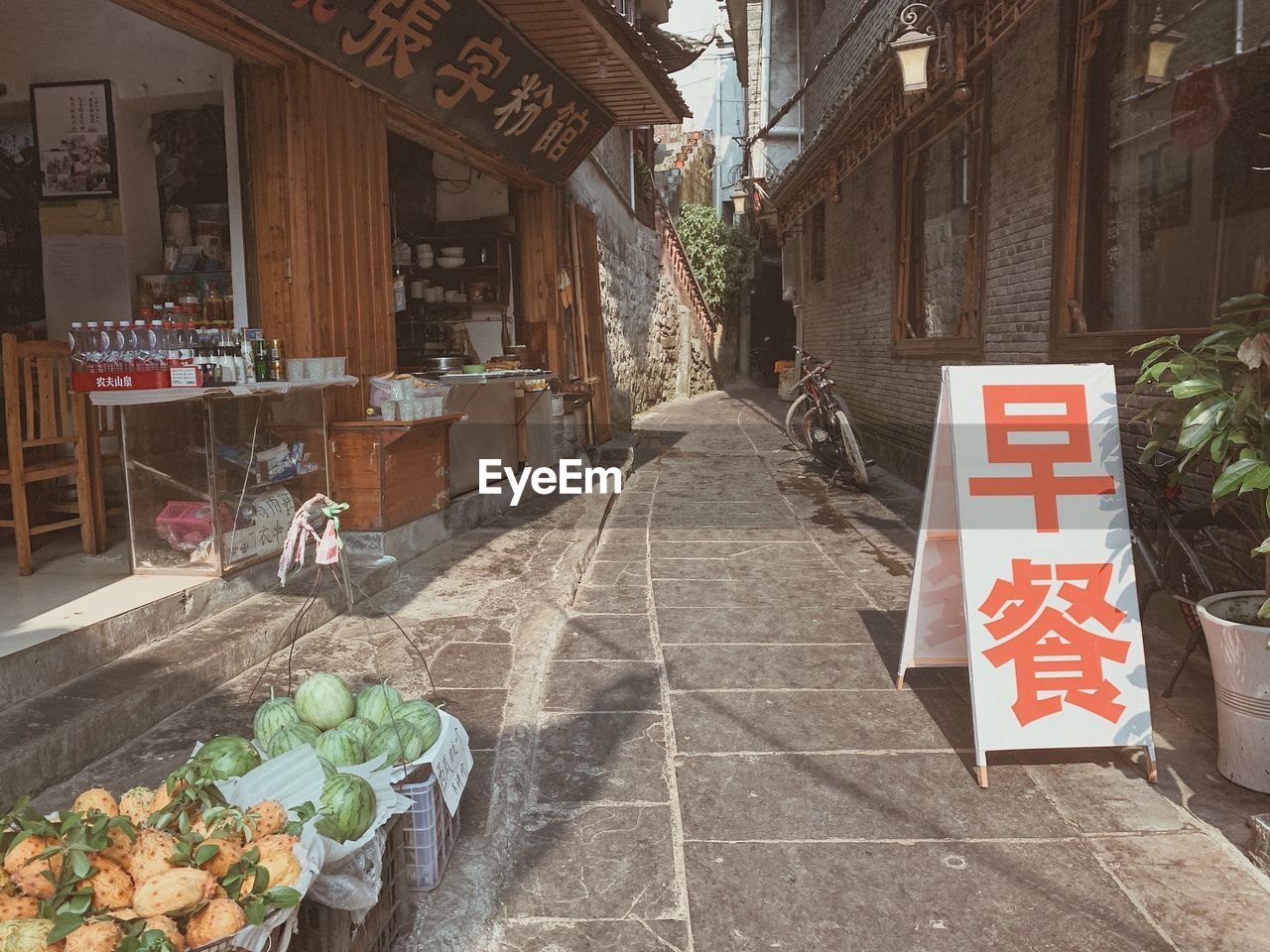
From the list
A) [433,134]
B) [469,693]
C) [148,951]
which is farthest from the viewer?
[433,134]

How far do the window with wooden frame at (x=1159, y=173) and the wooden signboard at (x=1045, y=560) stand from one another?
135 centimetres

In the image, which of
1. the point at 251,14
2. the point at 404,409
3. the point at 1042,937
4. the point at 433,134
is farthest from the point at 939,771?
the point at 433,134

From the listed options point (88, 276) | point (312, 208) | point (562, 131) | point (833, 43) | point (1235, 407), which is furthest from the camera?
point (833, 43)

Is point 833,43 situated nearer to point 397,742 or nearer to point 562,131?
point 562,131

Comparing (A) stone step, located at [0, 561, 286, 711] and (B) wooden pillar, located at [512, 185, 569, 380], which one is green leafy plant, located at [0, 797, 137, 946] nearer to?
(A) stone step, located at [0, 561, 286, 711]

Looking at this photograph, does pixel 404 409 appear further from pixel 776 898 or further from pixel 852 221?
pixel 852 221

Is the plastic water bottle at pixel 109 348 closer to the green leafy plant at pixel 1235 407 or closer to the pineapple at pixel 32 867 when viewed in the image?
the pineapple at pixel 32 867

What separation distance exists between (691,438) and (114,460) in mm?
9573

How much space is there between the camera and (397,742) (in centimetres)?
252

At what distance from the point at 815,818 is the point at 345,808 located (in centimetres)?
164

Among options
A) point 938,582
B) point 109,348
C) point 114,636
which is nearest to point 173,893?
point 114,636

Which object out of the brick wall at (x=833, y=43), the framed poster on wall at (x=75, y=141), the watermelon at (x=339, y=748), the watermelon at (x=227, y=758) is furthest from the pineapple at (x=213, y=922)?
the brick wall at (x=833, y=43)

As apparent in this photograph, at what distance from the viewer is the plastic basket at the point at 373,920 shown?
1961 mm

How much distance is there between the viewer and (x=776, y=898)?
2.61 meters
